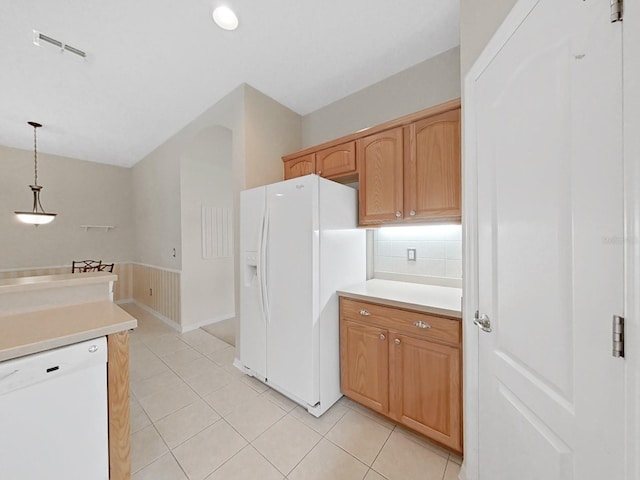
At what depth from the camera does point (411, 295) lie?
1671 mm

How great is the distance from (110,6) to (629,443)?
2980 millimetres

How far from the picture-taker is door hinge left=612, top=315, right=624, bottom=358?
530mm

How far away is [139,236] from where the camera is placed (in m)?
4.72

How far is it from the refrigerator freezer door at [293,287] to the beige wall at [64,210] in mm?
4661

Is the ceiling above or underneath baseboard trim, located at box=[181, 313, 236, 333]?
above

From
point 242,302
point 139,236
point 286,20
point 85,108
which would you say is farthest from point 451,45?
point 139,236

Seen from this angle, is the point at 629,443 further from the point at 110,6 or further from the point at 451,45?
the point at 110,6

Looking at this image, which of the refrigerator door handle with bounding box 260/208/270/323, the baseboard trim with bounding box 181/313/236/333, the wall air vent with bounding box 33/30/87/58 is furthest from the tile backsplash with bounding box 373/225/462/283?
the wall air vent with bounding box 33/30/87/58

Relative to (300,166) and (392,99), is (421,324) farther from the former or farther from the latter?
(392,99)

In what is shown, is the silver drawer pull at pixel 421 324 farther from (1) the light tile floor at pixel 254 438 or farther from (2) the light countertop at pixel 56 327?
(2) the light countertop at pixel 56 327

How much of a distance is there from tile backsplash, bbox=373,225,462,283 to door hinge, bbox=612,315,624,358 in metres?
1.32

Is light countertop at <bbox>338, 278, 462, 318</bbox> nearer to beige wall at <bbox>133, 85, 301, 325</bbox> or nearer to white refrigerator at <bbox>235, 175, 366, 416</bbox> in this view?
white refrigerator at <bbox>235, 175, 366, 416</bbox>

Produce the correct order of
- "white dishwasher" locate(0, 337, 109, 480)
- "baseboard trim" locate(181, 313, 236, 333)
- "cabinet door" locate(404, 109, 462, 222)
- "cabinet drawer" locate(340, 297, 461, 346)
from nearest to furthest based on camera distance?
"white dishwasher" locate(0, 337, 109, 480)
"cabinet drawer" locate(340, 297, 461, 346)
"cabinet door" locate(404, 109, 462, 222)
"baseboard trim" locate(181, 313, 236, 333)

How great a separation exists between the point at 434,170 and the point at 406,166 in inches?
8.1
